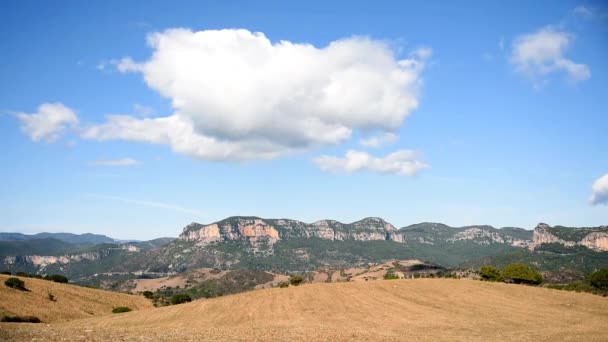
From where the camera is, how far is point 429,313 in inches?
2574

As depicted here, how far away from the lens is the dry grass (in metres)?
75.8

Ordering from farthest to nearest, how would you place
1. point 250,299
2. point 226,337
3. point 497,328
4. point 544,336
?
point 250,299 → point 497,328 → point 544,336 → point 226,337

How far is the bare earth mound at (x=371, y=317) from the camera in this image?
41844mm

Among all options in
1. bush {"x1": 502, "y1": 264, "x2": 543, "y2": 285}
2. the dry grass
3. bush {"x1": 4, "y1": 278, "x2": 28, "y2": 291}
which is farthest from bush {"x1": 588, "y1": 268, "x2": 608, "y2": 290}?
bush {"x1": 4, "y1": 278, "x2": 28, "y2": 291}

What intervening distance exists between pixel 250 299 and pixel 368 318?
1280 inches

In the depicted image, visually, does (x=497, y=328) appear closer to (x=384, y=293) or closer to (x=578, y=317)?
Result: (x=578, y=317)

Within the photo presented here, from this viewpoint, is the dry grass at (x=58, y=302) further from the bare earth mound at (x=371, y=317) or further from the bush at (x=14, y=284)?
the bare earth mound at (x=371, y=317)

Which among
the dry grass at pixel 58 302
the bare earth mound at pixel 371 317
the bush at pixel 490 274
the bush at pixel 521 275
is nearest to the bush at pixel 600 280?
the bush at pixel 521 275

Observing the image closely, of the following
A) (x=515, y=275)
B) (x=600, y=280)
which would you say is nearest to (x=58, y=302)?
(x=515, y=275)

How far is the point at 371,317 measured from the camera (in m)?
60.4

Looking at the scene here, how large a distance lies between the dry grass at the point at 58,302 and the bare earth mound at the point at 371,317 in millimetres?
15081

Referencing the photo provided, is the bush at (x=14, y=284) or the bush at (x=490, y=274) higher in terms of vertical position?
the bush at (x=14, y=284)

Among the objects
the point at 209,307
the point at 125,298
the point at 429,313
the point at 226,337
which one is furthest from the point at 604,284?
the point at 125,298

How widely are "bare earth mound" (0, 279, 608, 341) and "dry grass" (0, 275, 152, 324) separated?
15.1 metres
